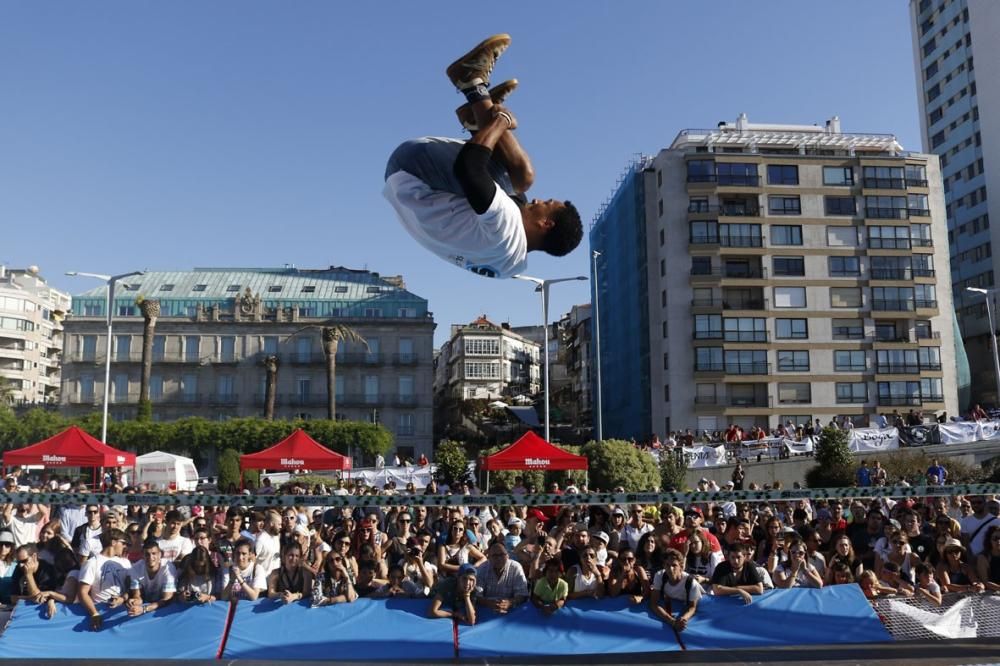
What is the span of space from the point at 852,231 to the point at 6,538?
5786 cm

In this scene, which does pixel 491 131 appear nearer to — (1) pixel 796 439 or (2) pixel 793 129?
(1) pixel 796 439

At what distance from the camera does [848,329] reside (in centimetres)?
5972

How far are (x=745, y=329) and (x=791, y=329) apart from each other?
10.4 feet

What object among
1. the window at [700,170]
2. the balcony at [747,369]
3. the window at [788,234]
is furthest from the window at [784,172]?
the balcony at [747,369]

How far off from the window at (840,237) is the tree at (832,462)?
30.9m

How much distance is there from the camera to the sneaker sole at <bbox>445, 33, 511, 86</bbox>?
500cm

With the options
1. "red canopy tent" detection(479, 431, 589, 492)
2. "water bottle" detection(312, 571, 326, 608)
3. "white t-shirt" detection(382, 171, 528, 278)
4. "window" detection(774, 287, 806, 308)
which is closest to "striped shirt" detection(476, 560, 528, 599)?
"water bottle" detection(312, 571, 326, 608)

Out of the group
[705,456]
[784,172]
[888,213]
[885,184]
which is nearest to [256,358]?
[784,172]

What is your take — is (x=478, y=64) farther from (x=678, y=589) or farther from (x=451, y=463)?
(x=451, y=463)

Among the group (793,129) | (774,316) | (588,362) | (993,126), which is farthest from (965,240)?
(588,362)

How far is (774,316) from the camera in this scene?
59.2 m

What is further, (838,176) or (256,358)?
(256,358)

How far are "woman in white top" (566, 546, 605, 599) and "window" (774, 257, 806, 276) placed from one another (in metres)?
53.0

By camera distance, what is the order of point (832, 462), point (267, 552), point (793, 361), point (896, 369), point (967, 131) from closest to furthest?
point (267, 552) < point (832, 462) < point (793, 361) < point (896, 369) < point (967, 131)
